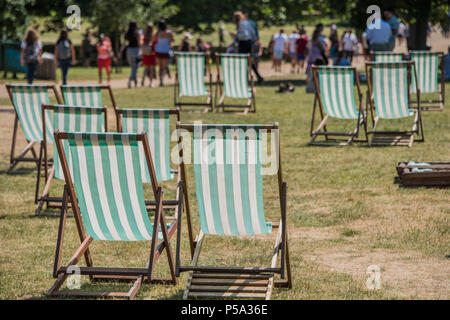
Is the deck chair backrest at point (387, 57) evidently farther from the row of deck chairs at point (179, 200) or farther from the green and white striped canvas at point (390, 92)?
the row of deck chairs at point (179, 200)

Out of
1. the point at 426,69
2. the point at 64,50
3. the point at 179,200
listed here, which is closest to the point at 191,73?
the point at 426,69

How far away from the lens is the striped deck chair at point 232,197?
480 cm

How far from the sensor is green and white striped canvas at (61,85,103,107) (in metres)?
8.64

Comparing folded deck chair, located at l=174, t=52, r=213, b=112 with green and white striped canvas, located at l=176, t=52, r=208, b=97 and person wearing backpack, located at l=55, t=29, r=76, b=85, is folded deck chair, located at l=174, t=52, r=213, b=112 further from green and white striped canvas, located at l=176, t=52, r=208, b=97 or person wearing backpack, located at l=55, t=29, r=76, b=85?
person wearing backpack, located at l=55, t=29, r=76, b=85

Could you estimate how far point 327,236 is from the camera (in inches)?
255

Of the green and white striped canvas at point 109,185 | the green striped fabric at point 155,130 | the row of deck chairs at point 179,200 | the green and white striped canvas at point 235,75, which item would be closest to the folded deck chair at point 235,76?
the green and white striped canvas at point 235,75

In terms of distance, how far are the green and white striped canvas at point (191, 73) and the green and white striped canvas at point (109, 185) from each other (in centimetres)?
974

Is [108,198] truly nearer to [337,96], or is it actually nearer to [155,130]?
[155,130]

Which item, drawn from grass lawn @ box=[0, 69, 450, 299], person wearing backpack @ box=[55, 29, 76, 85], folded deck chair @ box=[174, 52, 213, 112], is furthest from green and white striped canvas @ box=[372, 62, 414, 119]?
person wearing backpack @ box=[55, 29, 76, 85]

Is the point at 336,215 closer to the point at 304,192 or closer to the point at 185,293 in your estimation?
the point at 304,192

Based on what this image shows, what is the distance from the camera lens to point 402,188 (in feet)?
26.5

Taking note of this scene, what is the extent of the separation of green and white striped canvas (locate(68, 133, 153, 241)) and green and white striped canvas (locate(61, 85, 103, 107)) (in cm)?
376
